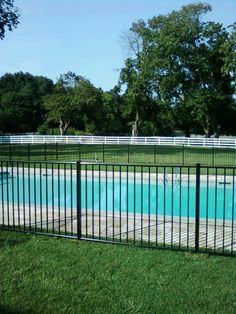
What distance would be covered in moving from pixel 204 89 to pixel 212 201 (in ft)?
126

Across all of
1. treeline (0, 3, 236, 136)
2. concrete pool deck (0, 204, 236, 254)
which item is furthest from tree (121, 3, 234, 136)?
concrete pool deck (0, 204, 236, 254)

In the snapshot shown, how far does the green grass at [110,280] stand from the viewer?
457cm

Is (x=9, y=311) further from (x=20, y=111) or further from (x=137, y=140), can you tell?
(x=20, y=111)

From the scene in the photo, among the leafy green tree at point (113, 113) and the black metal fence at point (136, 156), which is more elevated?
the leafy green tree at point (113, 113)

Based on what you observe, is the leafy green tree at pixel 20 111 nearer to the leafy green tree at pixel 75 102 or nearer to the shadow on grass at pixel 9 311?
the leafy green tree at pixel 75 102

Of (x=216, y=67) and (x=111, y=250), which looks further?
(x=216, y=67)

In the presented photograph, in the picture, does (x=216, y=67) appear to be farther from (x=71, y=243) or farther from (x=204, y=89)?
(x=71, y=243)

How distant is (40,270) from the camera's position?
18.9ft

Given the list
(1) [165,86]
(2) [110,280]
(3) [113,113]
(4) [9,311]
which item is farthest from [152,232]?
(3) [113,113]

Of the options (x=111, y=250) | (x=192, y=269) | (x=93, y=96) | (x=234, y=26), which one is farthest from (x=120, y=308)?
(x=93, y=96)

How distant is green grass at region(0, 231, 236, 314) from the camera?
4.57 meters

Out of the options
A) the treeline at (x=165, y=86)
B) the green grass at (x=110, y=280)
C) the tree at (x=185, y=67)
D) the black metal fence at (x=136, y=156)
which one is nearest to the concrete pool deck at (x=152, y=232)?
the green grass at (x=110, y=280)

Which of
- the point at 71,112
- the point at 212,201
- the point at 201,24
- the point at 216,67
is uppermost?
the point at 201,24

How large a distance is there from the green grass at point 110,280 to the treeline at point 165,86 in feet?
131
